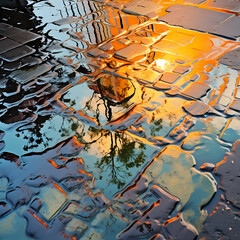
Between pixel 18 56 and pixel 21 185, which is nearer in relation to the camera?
pixel 21 185

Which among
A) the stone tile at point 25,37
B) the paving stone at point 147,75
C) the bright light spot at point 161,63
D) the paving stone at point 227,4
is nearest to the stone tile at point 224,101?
the paving stone at point 147,75

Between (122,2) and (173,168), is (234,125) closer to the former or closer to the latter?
(173,168)

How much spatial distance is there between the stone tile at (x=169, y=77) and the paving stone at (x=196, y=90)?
0.21 metres

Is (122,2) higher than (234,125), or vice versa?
(122,2)

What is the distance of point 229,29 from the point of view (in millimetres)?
4148

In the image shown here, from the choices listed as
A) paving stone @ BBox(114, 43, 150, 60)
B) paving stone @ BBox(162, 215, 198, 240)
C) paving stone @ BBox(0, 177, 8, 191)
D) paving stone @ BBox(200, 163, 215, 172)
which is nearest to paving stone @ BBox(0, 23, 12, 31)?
paving stone @ BBox(114, 43, 150, 60)

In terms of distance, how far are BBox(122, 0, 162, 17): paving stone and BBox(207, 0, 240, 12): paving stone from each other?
3.01ft

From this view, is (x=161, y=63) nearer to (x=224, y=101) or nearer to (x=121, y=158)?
(x=224, y=101)

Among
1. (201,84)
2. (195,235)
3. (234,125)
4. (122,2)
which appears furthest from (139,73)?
(122,2)

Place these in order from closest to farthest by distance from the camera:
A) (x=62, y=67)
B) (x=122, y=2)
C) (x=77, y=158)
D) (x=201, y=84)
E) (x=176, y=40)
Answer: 1. (x=77, y=158)
2. (x=201, y=84)
3. (x=62, y=67)
4. (x=176, y=40)
5. (x=122, y=2)

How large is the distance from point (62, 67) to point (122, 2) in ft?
7.63

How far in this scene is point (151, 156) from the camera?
2.50 metres

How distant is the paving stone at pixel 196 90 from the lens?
307cm

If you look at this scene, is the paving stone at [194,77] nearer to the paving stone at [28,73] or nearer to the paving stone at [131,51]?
the paving stone at [131,51]
